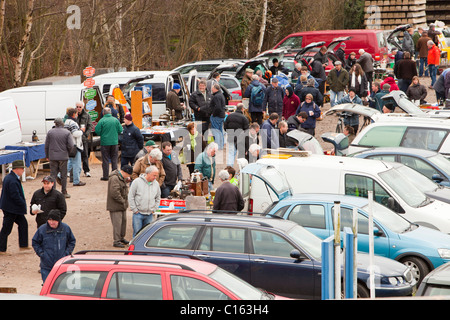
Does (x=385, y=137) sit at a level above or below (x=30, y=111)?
below

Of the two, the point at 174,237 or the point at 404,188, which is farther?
the point at 404,188

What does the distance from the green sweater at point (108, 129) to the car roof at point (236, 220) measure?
7.56 meters

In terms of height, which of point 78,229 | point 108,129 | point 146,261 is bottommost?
point 78,229

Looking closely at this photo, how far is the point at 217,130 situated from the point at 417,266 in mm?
9995

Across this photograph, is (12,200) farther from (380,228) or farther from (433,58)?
(433,58)

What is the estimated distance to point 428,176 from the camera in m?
14.6

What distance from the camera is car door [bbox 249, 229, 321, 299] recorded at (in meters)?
9.91

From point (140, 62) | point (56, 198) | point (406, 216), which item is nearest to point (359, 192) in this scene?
point (406, 216)

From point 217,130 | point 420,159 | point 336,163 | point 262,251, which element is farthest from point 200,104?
point 262,251

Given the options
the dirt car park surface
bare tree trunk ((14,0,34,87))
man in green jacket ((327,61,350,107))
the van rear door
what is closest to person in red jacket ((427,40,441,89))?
man in green jacket ((327,61,350,107))

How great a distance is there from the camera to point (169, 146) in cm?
1463

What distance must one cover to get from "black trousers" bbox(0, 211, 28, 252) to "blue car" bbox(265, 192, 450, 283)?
4565 mm

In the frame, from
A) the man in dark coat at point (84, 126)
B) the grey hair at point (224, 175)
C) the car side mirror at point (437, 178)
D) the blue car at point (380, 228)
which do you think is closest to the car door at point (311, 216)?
the blue car at point (380, 228)

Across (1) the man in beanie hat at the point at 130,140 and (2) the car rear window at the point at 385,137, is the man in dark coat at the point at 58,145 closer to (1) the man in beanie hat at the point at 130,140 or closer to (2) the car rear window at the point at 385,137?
(1) the man in beanie hat at the point at 130,140
